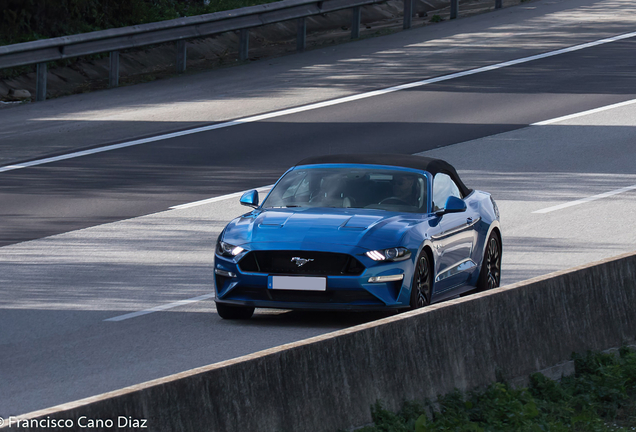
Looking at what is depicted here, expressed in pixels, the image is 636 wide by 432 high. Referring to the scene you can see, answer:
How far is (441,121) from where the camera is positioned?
67.8 ft

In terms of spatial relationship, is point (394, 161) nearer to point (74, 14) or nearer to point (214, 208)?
point (214, 208)

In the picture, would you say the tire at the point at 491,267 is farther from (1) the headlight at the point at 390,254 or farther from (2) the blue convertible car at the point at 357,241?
(1) the headlight at the point at 390,254

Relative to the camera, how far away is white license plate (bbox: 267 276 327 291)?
30.6 ft

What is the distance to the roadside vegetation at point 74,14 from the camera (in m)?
24.6

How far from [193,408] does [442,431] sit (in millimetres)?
1660

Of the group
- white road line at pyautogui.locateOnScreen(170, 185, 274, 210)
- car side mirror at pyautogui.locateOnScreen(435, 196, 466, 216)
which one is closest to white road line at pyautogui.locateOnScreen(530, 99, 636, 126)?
white road line at pyautogui.locateOnScreen(170, 185, 274, 210)

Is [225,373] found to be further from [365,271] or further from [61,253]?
[61,253]

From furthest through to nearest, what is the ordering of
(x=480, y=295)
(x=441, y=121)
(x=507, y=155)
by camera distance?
(x=441, y=121) < (x=507, y=155) < (x=480, y=295)

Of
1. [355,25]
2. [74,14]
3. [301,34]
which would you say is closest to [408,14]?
[355,25]

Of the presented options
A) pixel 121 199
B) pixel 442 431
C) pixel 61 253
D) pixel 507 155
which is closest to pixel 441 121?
pixel 507 155

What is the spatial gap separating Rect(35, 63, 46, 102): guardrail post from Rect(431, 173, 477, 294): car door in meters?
12.8

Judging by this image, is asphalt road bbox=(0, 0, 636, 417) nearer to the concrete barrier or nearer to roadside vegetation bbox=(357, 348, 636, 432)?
the concrete barrier

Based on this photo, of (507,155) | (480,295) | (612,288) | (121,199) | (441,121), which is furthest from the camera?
(441,121)

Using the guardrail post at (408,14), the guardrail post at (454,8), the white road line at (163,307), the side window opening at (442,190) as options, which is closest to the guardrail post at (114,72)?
the guardrail post at (408,14)
